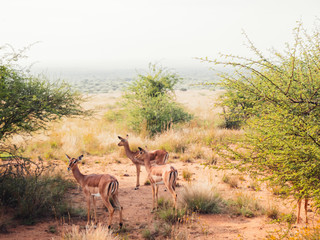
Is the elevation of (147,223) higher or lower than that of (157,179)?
lower

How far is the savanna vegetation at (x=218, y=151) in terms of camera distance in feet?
16.4

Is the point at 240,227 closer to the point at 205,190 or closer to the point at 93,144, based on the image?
the point at 205,190

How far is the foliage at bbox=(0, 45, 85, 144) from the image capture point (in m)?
7.27

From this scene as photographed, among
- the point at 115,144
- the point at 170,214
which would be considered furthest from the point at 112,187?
the point at 115,144

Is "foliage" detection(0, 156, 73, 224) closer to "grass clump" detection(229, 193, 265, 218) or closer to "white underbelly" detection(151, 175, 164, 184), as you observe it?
"white underbelly" detection(151, 175, 164, 184)

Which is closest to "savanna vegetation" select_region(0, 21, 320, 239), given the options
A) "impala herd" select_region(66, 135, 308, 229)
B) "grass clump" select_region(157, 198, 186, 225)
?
"grass clump" select_region(157, 198, 186, 225)

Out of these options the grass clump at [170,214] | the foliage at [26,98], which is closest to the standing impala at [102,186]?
the grass clump at [170,214]

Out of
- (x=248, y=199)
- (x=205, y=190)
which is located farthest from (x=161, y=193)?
(x=248, y=199)

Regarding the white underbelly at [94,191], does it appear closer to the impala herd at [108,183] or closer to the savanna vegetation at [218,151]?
the impala herd at [108,183]

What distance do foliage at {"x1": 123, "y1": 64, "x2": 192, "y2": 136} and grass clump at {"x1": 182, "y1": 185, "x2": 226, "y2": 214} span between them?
6.79 metres

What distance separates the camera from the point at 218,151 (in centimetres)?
559

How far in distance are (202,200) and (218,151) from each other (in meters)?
2.31

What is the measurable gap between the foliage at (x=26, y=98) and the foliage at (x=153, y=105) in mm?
6558

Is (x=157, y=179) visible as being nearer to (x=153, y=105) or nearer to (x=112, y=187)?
(x=112, y=187)
